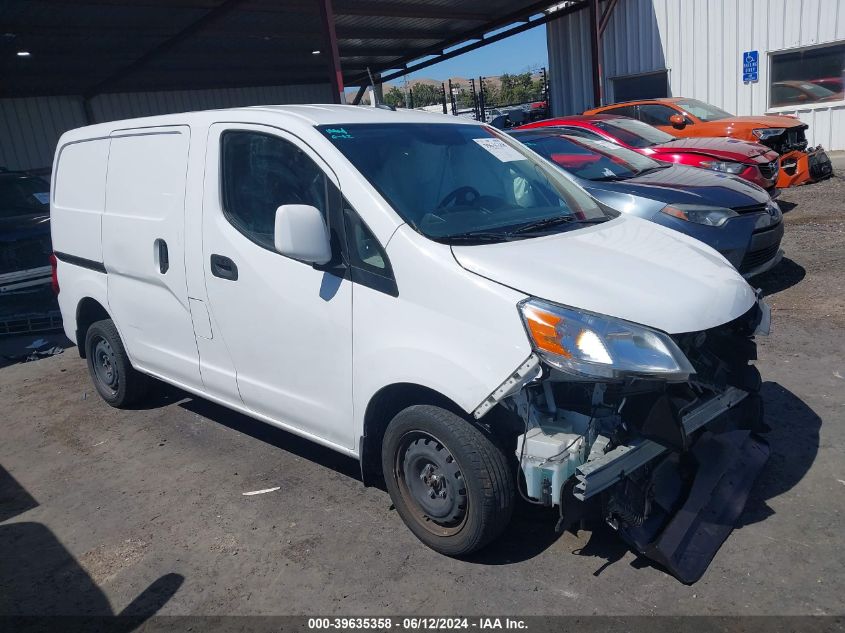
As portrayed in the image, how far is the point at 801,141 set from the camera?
37.5 feet

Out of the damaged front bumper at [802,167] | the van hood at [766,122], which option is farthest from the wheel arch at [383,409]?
the van hood at [766,122]

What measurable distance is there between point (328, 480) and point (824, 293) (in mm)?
4920

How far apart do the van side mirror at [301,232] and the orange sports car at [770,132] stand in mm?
9803

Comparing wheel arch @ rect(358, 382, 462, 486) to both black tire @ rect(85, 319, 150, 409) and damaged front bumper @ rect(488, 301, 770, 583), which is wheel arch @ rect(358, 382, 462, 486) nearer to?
damaged front bumper @ rect(488, 301, 770, 583)

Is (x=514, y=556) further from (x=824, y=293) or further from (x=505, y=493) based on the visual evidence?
(x=824, y=293)

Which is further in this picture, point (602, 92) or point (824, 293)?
point (602, 92)

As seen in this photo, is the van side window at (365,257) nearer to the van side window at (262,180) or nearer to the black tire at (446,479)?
the van side window at (262,180)

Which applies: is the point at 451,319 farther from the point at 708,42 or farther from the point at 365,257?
the point at 708,42

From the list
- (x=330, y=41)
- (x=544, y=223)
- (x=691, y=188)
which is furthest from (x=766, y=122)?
(x=544, y=223)

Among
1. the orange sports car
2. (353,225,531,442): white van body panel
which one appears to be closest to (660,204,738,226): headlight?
(353,225,531,442): white van body panel

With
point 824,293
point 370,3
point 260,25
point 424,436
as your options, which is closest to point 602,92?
point 370,3

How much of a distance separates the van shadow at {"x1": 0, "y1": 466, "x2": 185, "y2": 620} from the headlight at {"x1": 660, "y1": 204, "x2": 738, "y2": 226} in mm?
4793

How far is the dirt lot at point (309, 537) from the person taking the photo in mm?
2871

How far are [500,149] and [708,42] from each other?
1497 cm
